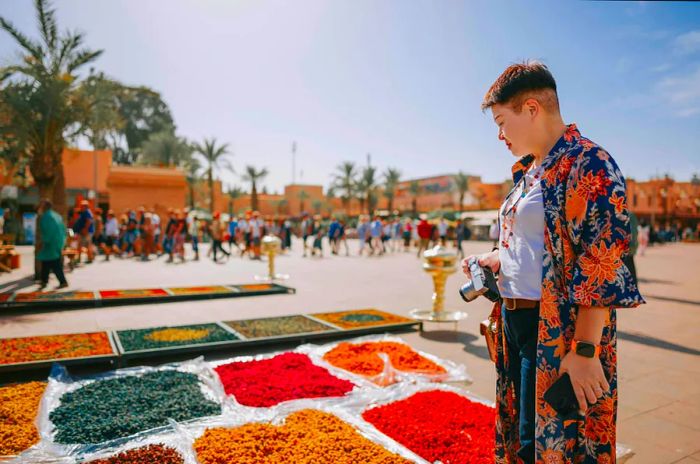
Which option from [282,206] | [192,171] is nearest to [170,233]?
[192,171]

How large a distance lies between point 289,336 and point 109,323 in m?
3.15

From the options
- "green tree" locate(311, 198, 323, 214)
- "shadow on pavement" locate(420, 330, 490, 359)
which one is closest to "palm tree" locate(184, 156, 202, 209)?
"green tree" locate(311, 198, 323, 214)

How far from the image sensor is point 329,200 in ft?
251

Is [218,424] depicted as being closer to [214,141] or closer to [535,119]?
[535,119]

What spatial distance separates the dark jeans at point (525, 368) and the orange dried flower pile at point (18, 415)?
3213 millimetres

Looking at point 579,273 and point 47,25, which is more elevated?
point 47,25

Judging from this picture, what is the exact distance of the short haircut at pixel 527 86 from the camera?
186cm

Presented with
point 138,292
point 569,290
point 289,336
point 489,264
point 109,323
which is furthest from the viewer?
point 138,292

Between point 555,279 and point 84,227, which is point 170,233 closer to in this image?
point 84,227

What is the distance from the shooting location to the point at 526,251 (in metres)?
1.87

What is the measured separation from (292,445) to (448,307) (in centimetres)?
609

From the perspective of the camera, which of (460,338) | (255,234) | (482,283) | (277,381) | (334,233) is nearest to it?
(482,283)

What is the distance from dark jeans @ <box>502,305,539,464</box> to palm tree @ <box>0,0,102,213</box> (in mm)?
14338

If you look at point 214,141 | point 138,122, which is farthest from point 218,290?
point 138,122
